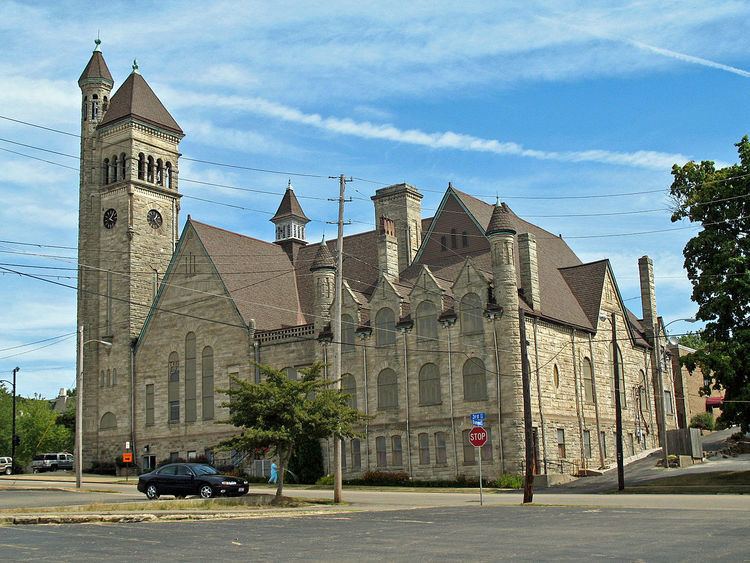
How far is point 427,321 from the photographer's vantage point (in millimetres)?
51406

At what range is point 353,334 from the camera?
54156mm

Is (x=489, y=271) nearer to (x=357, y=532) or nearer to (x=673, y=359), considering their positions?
(x=673, y=359)

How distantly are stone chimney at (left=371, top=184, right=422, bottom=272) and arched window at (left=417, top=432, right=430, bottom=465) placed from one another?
1355 centimetres

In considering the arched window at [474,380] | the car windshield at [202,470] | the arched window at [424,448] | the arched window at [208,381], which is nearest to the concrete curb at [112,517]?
the car windshield at [202,470]

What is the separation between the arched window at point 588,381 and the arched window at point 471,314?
357 inches

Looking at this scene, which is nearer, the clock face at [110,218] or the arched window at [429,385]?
the arched window at [429,385]

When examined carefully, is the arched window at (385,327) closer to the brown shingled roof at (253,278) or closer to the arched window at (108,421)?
the brown shingled roof at (253,278)

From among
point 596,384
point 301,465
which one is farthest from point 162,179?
point 596,384

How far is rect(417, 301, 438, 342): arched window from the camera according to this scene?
168ft

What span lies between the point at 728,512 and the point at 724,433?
43.4m


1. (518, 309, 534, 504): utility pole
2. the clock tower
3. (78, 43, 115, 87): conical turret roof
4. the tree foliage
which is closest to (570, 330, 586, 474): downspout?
(518, 309, 534, 504): utility pole

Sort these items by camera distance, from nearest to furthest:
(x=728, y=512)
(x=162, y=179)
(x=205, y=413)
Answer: (x=728, y=512), (x=205, y=413), (x=162, y=179)

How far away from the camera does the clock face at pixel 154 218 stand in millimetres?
66438

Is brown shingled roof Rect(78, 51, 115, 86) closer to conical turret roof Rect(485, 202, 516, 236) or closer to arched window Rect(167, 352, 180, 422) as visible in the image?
arched window Rect(167, 352, 180, 422)
